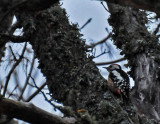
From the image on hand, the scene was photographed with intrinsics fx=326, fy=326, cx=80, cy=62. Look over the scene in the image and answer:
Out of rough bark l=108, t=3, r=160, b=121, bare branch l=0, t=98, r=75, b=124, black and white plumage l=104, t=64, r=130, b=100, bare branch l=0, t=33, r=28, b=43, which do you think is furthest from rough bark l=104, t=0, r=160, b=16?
black and white plumage l=104, t=64, r=130, b=100

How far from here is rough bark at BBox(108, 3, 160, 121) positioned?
287 centimetres

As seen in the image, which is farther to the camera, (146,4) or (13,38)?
(13,38)

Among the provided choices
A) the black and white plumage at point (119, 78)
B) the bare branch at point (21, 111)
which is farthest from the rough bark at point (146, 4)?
the black and white plumage at point (119, 78)

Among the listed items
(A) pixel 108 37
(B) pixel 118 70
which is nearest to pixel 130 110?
(A) pixel 108 37

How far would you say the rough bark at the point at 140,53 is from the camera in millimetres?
2865

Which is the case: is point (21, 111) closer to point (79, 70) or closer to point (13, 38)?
point (79, 70)

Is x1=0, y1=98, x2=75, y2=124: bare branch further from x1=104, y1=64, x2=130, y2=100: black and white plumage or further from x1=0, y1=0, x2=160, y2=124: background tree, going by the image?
x1=104, y1=64, x2=130, y2=100: black and white plumage

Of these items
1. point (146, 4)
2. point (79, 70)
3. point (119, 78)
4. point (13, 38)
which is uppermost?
point (119, 78)

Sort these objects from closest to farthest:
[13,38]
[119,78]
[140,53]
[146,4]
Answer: [146,4] < [13,38] < [140,53] < [119,78]

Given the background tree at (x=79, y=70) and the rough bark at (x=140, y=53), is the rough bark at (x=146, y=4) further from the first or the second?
the rough bark at (x=140, y=53)

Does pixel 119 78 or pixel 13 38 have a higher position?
pixel 119 78

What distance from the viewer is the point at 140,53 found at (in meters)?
3.31

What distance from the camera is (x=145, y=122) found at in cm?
260

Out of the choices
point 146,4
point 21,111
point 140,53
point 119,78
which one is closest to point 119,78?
point 119,78
